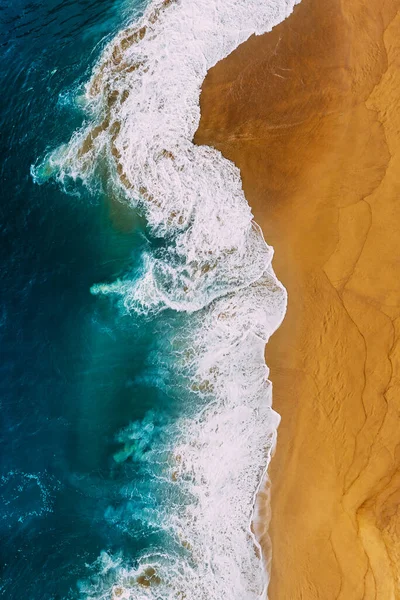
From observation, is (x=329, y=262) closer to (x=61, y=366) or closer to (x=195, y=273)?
(x=195, y=273)

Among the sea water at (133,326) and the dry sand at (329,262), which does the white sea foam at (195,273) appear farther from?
the dry sand at (329,262)

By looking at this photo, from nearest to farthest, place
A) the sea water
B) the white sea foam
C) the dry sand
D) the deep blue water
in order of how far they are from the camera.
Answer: the dry sand, the white sea foam, the sea water, the deep blue water

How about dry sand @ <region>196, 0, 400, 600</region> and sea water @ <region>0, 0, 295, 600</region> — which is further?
sea water @ <region>0, 0, 295, 600</region>

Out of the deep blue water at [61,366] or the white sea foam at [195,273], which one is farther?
the deep blue water at [61,366]

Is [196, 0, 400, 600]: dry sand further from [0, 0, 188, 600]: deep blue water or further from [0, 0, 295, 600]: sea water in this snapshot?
[0, 0, 188, 600]: deep blue water

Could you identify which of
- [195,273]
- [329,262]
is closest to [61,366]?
[195,273]

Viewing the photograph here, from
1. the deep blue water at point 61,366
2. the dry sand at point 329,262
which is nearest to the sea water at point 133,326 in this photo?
the deep blue water at point 61,366

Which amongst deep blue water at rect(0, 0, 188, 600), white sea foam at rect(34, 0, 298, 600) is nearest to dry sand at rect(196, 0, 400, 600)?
white sea foam at rect(34, 0, 298, 600)
